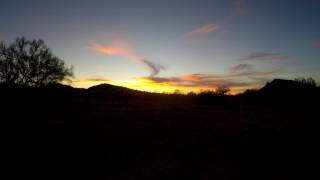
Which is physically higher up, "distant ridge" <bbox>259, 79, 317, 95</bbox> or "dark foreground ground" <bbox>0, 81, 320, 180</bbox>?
"distant ridge" <bbox>259, 79, 317, 95</bbox>

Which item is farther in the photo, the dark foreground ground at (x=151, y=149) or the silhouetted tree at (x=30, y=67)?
the silhouetted tree at (x=30, y=67)

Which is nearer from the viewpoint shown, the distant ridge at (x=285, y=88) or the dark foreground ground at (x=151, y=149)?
the dark foreground ground at (x=151, y=149)

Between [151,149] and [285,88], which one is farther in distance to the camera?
[285,88]

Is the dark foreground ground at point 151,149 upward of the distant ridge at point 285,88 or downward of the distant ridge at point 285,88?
downward

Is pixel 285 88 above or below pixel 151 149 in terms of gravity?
above

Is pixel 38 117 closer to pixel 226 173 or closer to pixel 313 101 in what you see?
pixel 226 173

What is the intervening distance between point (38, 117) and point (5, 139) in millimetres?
3691

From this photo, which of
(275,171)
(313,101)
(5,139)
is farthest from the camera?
(313,101)

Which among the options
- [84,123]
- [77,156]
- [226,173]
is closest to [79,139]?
[77,156]

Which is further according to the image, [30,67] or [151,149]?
[30,67]

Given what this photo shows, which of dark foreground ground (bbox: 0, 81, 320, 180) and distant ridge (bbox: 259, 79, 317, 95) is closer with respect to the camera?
dark foreground ground (bbox: 0, 81, 320, 180)

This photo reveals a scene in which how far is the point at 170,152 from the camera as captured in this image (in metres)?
7.92

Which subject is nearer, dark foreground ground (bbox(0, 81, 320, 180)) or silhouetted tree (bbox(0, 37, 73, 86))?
dark foreground ground (bbox(0, 81, 320, 180))

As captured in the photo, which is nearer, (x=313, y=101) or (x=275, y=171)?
(x=275, y=171)
